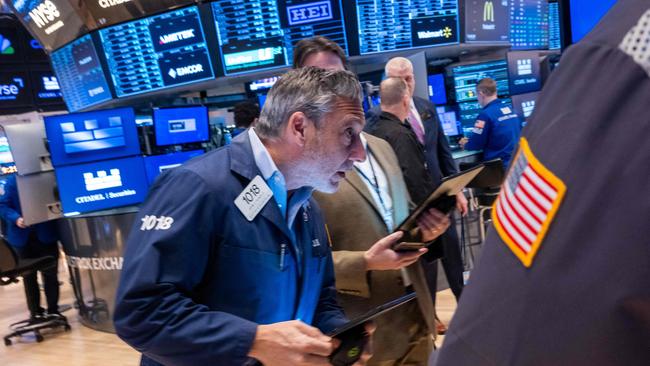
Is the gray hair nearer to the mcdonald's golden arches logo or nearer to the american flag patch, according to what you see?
the american flag patch

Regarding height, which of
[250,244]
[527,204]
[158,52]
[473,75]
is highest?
[158,52]

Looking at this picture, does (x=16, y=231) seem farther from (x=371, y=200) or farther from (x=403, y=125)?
(x=371, y=200)

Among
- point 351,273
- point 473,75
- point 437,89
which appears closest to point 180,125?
point 437,89

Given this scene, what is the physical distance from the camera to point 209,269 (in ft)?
4.47

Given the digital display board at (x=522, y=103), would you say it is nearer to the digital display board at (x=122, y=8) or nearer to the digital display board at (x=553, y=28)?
the digital display board at (x=553, y=28)

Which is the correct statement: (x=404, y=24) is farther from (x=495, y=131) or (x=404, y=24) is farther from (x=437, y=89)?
(x=495, y=131)

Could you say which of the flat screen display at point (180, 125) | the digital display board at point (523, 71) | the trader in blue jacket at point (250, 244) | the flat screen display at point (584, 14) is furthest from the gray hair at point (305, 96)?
the digital display board at point (523, 71)

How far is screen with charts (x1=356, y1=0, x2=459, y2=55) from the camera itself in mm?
6512

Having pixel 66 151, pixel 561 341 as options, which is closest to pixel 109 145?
pixel 66 151

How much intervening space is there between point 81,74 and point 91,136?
200 centimetres

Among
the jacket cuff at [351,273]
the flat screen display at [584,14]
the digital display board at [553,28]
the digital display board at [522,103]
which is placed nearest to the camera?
the flat screen display at [584,14]

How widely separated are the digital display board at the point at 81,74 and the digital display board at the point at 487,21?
4504 mm

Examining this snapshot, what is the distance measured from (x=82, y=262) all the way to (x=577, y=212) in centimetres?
579

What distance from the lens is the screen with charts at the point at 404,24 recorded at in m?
6.51
